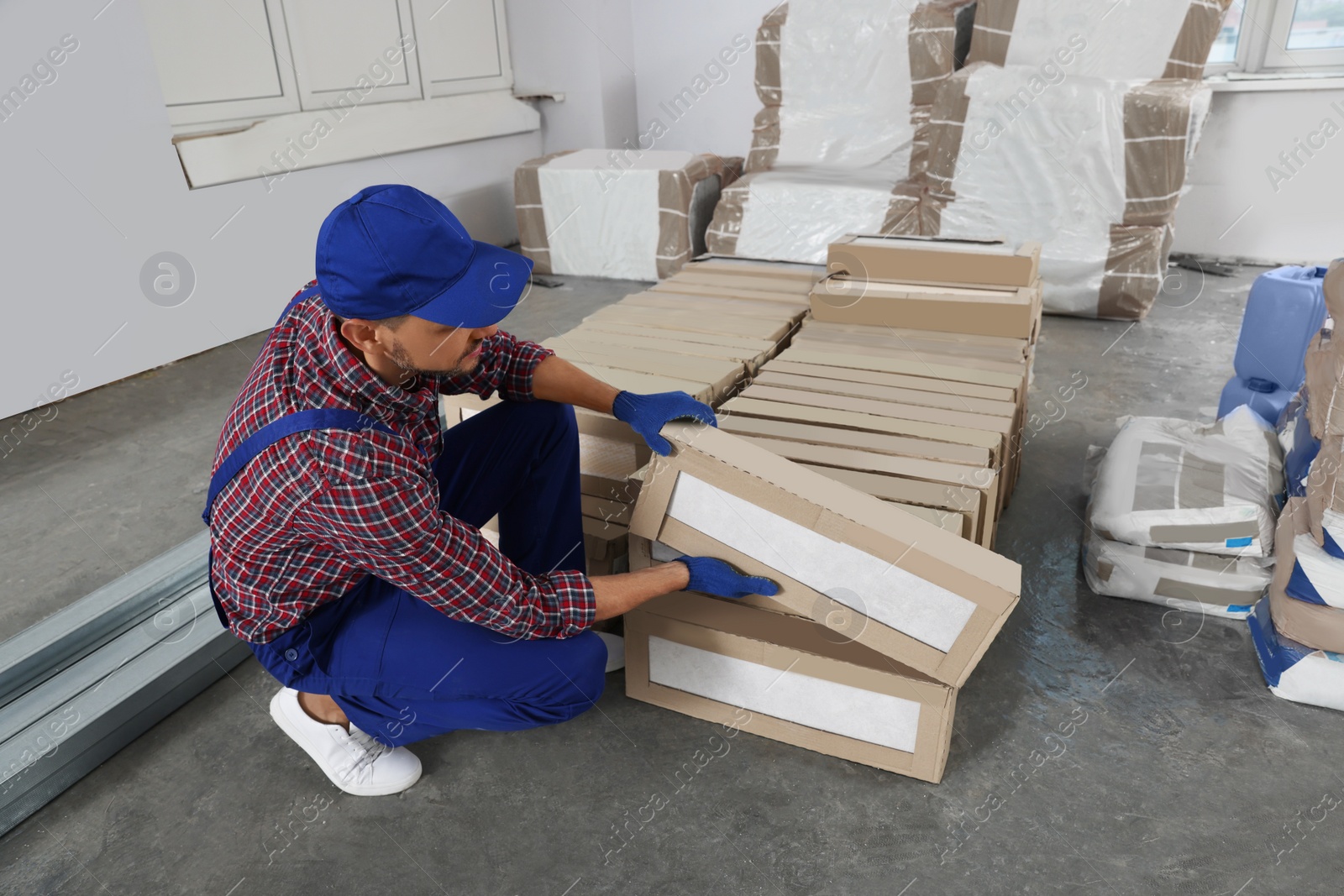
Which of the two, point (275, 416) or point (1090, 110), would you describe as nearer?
point (275, 416)

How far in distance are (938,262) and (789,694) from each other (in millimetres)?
1545

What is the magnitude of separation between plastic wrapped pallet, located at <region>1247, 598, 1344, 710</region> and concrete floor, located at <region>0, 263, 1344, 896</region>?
36 millimetres

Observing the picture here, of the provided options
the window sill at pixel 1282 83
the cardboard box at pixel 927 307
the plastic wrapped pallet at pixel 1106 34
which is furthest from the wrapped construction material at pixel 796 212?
the window sill at pixel 1282 83

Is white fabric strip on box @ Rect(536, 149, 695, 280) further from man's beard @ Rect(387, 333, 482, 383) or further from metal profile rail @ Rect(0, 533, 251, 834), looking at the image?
man's beard @ Rect(387, 333, 482, 383)

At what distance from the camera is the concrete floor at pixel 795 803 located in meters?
1.55

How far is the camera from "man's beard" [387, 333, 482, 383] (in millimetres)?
1340

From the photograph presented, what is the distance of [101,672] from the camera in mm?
1986

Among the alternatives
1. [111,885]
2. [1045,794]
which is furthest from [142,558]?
[1045,794]

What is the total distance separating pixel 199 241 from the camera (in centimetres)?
426

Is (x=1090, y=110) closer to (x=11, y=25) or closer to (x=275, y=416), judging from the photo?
(x=275, y=416)

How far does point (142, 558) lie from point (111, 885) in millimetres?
1285

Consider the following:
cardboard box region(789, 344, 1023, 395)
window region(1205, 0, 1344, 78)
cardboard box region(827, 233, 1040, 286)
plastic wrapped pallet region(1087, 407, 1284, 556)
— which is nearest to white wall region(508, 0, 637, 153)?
window region(1205, 0, 1344, 78)

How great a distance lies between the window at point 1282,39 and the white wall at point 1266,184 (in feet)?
1.15

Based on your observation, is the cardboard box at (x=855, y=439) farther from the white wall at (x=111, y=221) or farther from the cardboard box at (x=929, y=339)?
the white wall at (x=111, y=221)
